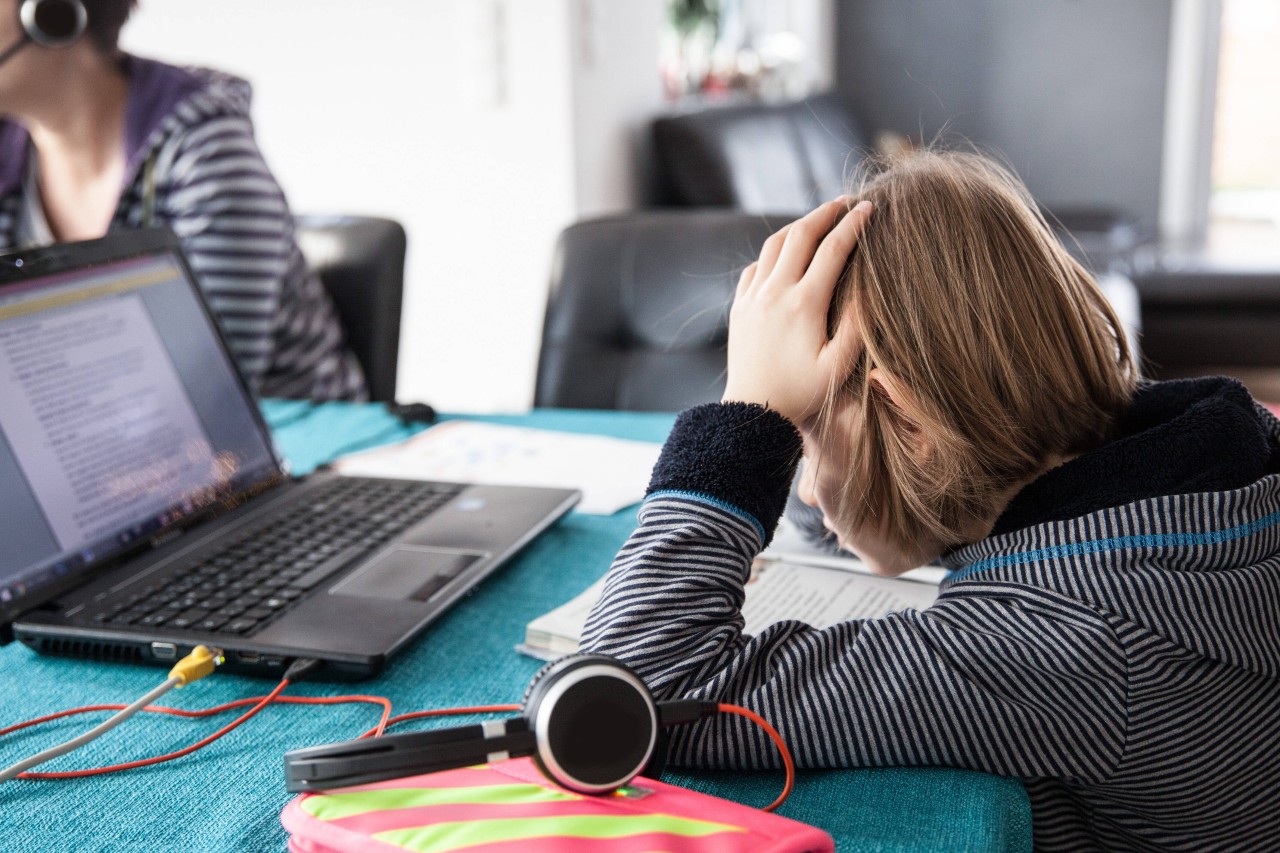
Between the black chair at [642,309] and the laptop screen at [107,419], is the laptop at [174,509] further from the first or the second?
the black chair at [642,309]

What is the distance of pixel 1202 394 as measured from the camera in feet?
2.39

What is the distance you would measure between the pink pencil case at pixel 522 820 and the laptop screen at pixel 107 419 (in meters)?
0.37

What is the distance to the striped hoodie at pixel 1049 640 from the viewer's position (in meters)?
0.57

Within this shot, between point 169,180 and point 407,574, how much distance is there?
0.88 m

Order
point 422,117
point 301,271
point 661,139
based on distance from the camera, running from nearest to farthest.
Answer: point 301,271
point 422,117
point 661,139

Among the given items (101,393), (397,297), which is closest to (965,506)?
(101,393)

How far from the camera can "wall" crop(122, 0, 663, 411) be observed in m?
2.41

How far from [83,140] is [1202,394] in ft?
4.64

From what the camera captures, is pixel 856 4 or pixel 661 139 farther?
pixel 856 4

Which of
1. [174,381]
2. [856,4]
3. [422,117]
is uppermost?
[856,4]

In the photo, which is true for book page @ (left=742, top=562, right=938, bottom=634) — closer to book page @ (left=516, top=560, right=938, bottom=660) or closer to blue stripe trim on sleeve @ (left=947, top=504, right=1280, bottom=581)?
book page @ (left=516, top=560, right=938, bottom=660)

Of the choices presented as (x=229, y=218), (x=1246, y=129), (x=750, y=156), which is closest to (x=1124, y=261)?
(x=750, y=156)

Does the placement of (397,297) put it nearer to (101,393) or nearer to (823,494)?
(101,393)

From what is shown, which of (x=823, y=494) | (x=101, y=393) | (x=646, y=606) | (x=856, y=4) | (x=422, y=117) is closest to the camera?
(x=646, y=606)
